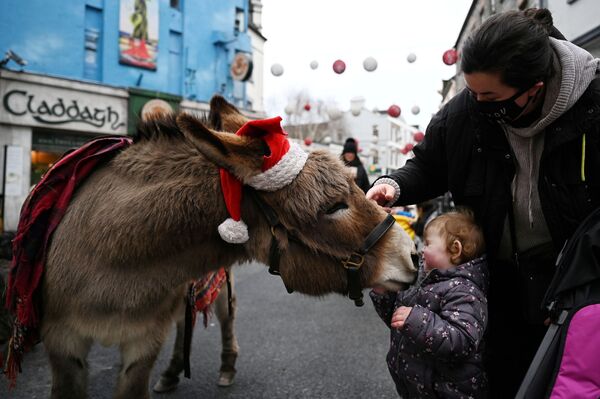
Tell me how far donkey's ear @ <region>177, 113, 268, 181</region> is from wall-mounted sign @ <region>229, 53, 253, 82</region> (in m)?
16.0

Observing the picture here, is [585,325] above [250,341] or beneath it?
above

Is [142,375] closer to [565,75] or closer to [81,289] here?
[81,289]

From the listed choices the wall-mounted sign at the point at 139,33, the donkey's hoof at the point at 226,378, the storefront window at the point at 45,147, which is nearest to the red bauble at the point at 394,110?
the wall-mounted sign at the point at 139,33

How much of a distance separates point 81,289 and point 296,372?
2.58m

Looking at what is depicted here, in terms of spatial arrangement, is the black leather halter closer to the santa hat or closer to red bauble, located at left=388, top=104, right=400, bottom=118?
the santa hat

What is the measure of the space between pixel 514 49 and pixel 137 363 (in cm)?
241

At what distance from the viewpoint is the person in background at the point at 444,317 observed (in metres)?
1.72

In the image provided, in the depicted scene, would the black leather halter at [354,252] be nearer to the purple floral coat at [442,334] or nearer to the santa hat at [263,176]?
the santa hat at [263,176]

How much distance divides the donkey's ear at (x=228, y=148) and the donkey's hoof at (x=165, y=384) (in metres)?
2.65

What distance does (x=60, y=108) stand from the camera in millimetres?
12281

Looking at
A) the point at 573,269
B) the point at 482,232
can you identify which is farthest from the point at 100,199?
the point at 573,269

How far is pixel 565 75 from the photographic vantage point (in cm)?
153

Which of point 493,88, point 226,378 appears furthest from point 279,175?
point 226,378

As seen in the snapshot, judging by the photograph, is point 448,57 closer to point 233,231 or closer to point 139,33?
point 139,33
